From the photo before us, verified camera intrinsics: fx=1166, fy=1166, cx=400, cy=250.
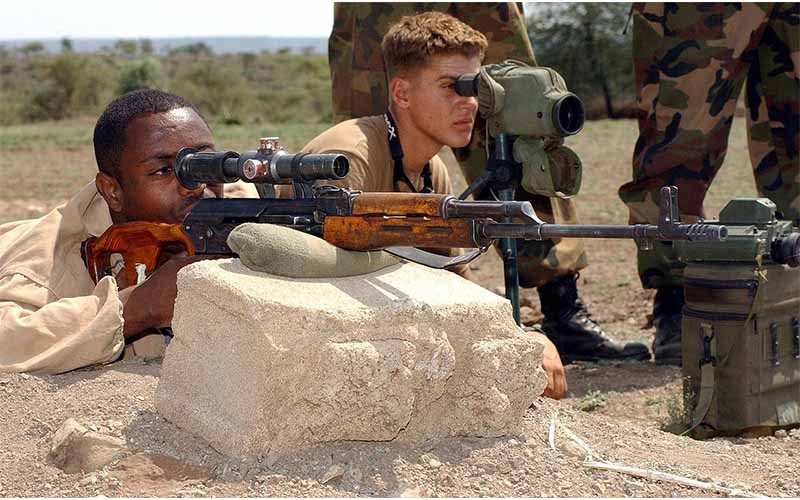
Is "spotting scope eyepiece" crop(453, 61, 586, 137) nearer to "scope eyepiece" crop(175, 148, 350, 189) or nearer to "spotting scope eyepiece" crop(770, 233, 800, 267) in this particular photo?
"spotting scope eyepiece" crop(770, 233, 800, 267)

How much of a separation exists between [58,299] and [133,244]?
310 millimetres

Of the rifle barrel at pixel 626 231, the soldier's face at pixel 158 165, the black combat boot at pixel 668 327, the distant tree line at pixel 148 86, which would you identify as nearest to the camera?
the rifle barrel at pixel 626 231

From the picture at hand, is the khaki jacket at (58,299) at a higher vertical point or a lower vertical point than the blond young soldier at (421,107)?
lower

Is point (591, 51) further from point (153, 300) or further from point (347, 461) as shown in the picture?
point (347, 461)

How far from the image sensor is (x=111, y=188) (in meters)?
4.07

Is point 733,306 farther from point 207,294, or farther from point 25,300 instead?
point 25,300

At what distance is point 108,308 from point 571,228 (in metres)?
1.58

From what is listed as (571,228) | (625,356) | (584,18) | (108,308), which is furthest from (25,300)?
(584,18)

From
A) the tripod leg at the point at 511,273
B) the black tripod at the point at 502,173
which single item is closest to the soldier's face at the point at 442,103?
the black tripod at the point at 502,173

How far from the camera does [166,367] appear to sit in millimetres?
3213

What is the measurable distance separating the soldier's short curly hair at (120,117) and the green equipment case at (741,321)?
6.13ft

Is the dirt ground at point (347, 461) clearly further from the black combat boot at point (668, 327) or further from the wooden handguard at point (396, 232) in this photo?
the black combat boot at point (668, 327)

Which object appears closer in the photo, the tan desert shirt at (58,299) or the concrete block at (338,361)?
the concrete block at (338,361)

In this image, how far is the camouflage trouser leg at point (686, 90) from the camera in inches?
208
